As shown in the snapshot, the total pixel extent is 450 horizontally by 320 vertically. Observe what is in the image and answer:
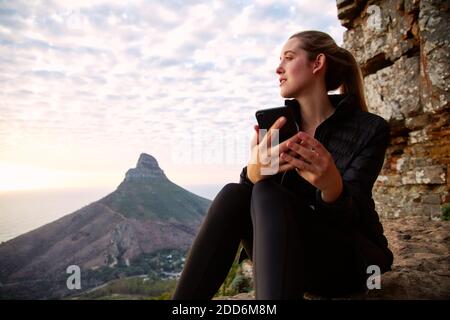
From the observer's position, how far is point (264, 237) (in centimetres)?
150

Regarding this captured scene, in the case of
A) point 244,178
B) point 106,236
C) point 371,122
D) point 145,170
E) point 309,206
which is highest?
point 145,170

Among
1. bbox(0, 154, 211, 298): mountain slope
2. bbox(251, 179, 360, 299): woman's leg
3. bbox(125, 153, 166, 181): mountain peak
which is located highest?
bbox(125, 153, 166, 181): mountain peak

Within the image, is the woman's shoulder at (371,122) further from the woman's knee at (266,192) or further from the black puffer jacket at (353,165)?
the woman's knee at (266,192)

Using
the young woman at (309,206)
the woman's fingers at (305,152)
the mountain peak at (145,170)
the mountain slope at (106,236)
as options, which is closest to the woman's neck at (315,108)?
the young woman at (309,206)

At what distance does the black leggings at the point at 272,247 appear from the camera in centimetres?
141

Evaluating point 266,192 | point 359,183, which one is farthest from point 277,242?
point 359,183

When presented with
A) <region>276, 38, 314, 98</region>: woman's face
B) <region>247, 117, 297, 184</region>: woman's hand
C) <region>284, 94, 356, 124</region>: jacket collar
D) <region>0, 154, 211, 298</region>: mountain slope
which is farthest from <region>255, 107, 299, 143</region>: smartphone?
<region>0, 154, 211, 298</region>: mountain slope

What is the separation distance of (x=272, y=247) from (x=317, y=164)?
1.35 ft

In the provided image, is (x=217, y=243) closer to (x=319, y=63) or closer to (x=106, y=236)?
(x=319, y=63)

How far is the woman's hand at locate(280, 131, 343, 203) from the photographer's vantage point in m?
1.46

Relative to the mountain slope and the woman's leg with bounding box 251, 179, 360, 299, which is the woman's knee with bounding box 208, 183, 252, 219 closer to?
the woman's leg with bounding box 251, 179, 360, 299

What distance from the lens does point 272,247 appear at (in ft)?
4.75
